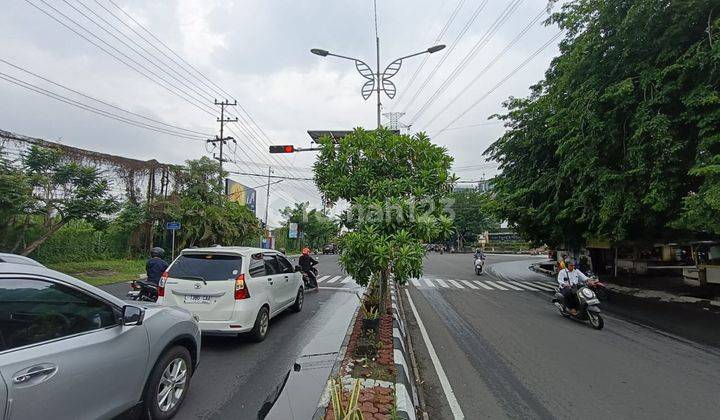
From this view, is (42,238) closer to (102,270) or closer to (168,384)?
(102,270)

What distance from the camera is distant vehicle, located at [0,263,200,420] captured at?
7.72ft

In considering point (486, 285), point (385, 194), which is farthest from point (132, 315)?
point (486, 285)

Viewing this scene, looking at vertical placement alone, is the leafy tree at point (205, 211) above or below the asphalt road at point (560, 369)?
above

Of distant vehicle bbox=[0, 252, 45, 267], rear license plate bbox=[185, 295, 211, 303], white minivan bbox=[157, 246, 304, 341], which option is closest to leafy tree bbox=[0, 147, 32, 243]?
white minivan bbox=[157, 246, 304, 341]

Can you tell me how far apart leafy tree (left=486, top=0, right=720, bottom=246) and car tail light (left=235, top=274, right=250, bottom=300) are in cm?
893

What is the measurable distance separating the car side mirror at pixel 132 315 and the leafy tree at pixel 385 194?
286 cm

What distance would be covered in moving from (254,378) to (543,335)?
5678 mm

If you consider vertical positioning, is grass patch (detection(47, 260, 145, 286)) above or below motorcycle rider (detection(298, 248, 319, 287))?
below

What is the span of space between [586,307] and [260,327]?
22.9 feet

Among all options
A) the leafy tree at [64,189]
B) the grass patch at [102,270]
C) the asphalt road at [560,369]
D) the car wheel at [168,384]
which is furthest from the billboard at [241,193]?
the car wheel at [168,384]

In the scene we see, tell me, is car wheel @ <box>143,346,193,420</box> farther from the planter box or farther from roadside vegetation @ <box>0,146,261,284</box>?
roadside vegetation @ <box>0,146,261,284</box>

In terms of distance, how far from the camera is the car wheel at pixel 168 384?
3.41 meters

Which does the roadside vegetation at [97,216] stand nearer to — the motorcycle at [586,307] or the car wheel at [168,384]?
the car wheel at [168,384]

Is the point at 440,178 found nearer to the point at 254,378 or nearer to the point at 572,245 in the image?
the point at 254,378
